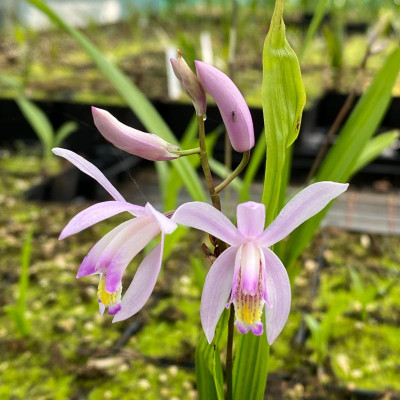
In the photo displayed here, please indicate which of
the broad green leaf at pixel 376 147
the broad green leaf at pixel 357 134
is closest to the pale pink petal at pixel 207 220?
the broad green leaf at pixel 357 134

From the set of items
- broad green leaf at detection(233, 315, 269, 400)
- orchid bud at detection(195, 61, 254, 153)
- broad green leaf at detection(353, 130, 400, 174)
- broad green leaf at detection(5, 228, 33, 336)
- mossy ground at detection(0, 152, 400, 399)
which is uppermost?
orchid bud at detection(195, 61, 254, 153)

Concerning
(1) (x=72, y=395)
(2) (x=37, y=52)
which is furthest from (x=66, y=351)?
(2) (x=37, y=52)

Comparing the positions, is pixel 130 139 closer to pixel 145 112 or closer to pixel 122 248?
pixel 122 248

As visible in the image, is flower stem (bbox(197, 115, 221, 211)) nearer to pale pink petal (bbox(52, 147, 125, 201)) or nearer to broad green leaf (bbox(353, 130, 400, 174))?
pale pink petal (bbox(52, 147, 125, 201))

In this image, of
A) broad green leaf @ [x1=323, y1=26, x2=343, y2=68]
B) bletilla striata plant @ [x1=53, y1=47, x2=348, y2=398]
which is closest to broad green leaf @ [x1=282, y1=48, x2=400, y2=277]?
bletilla striata plant @ [x1=53, y1=47, x2=348, y2=398]

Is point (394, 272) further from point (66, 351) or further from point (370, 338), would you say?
point (66, 351)
